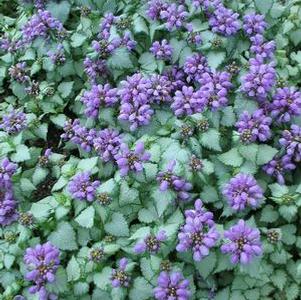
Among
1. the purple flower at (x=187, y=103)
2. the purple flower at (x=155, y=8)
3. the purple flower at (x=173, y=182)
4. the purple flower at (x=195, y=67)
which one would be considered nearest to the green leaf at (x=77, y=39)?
the purple flower at (x=155, y=8)

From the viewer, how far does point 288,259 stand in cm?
496

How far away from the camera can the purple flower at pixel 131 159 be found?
493cm

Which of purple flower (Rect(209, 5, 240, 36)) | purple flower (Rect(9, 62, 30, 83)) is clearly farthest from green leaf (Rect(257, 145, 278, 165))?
purple flower (Rect(9, 62, 30, 83))

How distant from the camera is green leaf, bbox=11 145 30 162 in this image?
565 centimetres

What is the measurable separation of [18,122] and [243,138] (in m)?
2.52

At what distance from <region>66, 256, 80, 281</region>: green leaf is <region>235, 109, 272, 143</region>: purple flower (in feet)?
6.45

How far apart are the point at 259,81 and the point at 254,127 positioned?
46 centimetres

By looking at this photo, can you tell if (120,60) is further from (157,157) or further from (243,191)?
(243,191)

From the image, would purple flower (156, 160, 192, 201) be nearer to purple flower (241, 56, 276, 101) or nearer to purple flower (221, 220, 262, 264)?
purple flower (221, 220, 262, 264)

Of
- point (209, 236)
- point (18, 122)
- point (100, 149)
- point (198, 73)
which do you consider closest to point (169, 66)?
point (198, 73)

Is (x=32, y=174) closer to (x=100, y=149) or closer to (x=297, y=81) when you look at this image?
(x=100, y=149)

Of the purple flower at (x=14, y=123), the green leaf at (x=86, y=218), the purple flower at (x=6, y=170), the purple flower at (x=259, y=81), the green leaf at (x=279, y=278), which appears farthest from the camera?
the purple flower at (x=14, y=123)

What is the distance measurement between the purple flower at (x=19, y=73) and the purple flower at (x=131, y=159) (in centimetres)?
214

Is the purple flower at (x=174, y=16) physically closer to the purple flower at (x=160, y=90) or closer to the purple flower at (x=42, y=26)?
the purple flower at (x=160, y=90)
